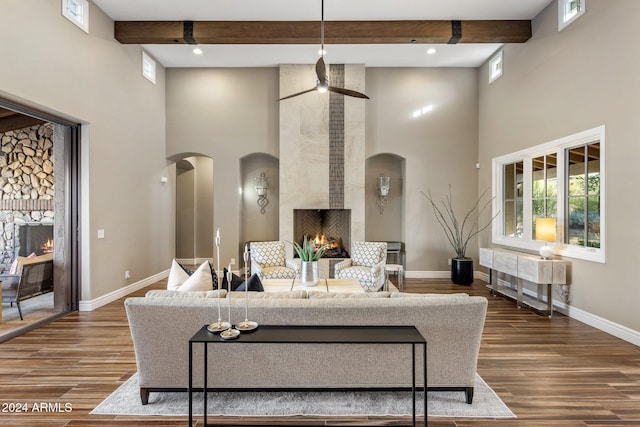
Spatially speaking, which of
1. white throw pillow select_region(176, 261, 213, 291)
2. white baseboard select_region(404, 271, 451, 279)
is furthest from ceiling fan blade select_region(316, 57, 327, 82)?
white baseboard select_region(404, 271, 451, 279)

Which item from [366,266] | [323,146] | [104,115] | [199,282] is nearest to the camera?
[199,282]

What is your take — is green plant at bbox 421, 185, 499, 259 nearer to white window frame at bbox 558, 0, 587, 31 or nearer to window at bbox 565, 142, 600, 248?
window at bbox 565, 142, 600, 248

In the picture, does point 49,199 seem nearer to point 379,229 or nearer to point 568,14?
point 379,229

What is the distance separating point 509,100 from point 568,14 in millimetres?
1481

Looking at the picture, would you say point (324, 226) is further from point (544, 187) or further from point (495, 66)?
point (495, 66)

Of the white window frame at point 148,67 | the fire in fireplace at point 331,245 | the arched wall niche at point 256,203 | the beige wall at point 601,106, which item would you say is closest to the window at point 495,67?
the beige wall at point 601,106

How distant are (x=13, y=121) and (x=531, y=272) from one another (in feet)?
22.8

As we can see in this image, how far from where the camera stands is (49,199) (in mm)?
4703

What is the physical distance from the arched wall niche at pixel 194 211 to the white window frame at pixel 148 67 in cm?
242

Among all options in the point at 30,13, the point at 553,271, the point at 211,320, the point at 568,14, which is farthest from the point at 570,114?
the point at 30,13

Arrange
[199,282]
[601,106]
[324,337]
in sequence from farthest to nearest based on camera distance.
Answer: [601,106] → [199,282] → [324,337]

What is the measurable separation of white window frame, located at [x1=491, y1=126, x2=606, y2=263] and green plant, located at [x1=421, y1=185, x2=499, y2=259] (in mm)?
486

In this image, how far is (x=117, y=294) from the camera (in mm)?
5172

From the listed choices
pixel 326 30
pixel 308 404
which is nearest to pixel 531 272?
pixel 308 404
